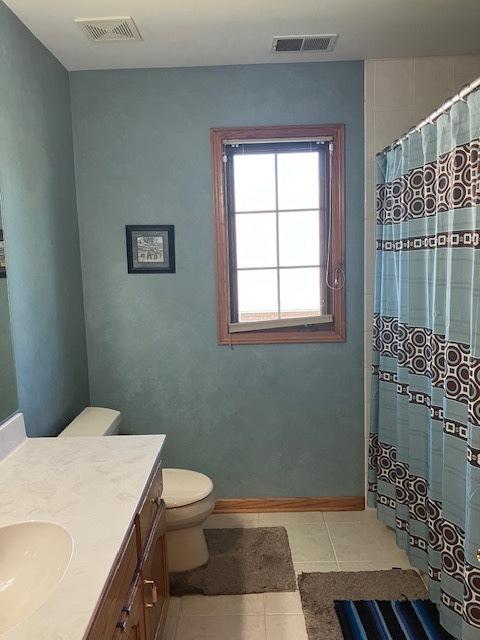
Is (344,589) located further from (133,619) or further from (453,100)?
(453,100)

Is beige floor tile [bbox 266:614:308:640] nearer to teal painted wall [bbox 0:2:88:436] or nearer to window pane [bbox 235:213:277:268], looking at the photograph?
teal painted wall [bbox 0:2:88:436]

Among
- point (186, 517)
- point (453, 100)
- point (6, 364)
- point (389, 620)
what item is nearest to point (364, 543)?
point (389, 620)

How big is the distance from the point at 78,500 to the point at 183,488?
3.11 ft

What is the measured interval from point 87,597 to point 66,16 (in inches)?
83.4

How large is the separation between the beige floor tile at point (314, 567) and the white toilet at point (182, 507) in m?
0.44

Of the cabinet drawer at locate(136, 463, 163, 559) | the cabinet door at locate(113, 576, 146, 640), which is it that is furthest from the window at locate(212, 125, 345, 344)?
the cabinet door at locate(113, 576, 146, 640)

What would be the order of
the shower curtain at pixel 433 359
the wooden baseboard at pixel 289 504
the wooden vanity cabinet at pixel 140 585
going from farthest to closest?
the wooden baseboard at pixel 289 504 → the shower curtain at pixel 433 359 → the wooden vanity cabinet at pixel 140 585

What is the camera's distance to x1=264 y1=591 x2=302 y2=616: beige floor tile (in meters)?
A: 2.13

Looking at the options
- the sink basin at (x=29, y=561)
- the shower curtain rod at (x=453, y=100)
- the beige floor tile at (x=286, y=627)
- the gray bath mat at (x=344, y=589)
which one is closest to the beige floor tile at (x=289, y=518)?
the gray bath mat at (x=344, y=589)

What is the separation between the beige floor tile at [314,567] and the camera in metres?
2.38

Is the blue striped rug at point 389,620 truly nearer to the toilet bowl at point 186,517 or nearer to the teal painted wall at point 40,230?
the toilet bowl at point 186,517

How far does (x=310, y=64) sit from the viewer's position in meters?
2.65

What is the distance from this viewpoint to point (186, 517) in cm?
225

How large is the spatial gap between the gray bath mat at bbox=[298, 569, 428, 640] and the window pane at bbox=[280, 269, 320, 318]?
1.32 meters
